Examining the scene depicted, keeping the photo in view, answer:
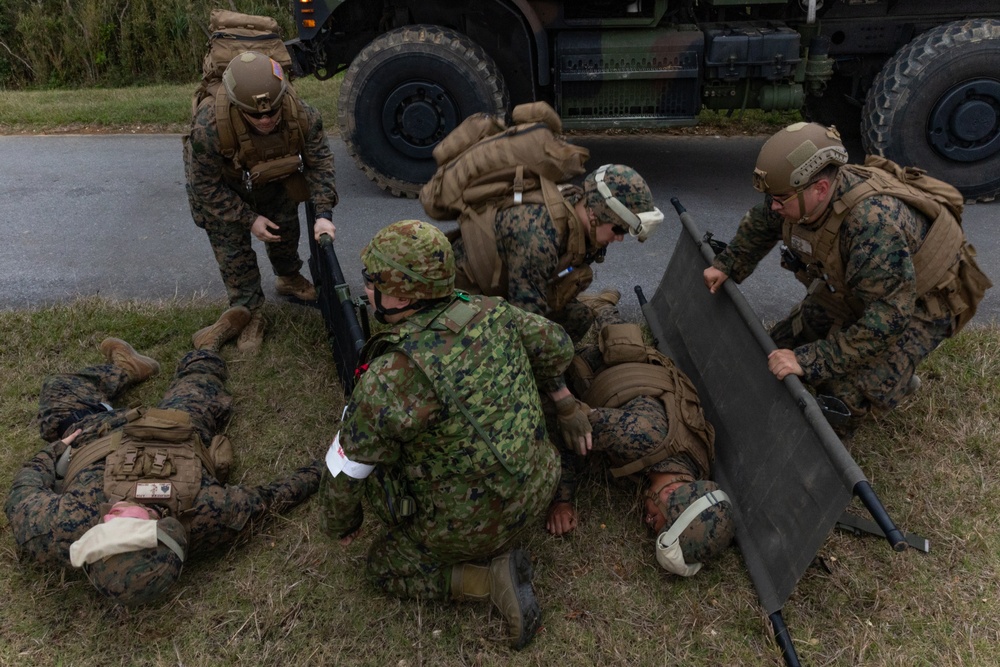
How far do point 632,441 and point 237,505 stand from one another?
172 cm

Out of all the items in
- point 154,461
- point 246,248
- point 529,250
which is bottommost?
point 154,461

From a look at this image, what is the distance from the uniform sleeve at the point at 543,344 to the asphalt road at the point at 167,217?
221 cm

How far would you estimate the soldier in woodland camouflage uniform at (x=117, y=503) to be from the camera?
119 inches

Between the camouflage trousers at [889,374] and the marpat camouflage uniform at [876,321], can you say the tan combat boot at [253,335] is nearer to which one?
Answer: the marpat camouflage uniform at [876,321]

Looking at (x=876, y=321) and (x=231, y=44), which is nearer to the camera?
(x=876, y=321)

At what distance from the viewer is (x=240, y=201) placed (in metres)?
4.54

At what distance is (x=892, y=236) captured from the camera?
3264 mm

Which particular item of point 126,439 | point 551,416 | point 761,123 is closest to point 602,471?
point 551,416

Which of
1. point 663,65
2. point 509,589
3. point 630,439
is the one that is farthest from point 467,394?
Result: point 663,65

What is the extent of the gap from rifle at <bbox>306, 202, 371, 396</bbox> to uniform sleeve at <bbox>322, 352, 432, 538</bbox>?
15.7 inches

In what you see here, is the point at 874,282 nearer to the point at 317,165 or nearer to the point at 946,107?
the point at 317,165

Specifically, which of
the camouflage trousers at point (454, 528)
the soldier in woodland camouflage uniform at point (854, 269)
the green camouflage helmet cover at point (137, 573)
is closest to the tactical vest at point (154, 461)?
the green camouflage helmet cover at point (137, 573)

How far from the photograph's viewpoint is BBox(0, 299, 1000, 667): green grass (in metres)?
3.09

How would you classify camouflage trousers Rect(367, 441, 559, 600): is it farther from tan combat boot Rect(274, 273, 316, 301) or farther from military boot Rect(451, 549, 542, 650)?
tan combat boot Rect(274, 273, 316, 301)
